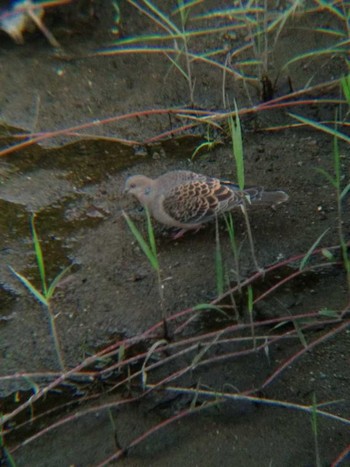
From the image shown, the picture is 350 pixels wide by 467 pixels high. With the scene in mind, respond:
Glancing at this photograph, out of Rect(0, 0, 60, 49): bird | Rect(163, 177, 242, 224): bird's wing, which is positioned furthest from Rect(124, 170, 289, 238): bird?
Rect(0, 0, 60, 49): bird

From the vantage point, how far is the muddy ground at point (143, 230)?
276 centimetres

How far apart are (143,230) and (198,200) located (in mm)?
405

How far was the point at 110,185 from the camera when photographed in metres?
4.37

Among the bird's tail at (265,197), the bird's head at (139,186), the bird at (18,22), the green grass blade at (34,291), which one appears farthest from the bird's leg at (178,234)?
the bird at (18,22)

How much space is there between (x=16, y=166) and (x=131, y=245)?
119 centimetres

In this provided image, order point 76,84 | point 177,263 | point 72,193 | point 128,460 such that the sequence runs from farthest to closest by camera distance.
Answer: point 76,84
point 72,193
point 177,263
point 128,460

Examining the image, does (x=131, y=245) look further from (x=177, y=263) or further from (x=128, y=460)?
(x=128, y=460)

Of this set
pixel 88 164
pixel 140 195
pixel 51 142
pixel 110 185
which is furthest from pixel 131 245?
pixel 51 142

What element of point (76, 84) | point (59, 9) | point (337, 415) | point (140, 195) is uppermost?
point (59, 9)

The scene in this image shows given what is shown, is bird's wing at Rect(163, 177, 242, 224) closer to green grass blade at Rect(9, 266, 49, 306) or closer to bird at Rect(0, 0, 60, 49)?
green grass blade at Rect(9, 266, 49, 306)

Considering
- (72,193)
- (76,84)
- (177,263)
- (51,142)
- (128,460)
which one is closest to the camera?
(128,460)

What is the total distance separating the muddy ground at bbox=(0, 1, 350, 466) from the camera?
2.76m

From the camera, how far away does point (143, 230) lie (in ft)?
13.1

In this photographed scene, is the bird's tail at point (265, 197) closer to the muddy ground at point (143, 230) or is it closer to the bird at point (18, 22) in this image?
the muddy ground at point (143, 230)
